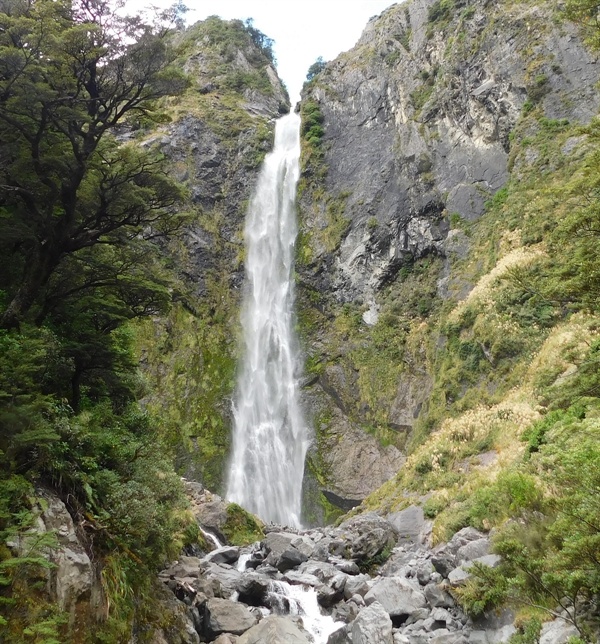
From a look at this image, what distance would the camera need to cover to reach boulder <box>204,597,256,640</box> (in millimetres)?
7947

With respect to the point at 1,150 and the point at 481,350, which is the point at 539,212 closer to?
the point at 481,350

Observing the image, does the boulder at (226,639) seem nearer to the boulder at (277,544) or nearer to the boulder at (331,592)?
the boulder at (331,592)

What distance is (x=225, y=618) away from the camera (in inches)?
321

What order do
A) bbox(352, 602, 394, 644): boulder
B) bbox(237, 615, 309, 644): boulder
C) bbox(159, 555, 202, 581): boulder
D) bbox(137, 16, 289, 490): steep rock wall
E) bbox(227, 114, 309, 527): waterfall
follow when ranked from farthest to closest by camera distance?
bbox(137, 16, 289, 490): steep rock wall, bbox(227, 114, 309, 527): waterfall, bbox(159, 555, 202, 581): boulder, bbox(352, 602, 394, 644): boulder, bbox(237, 615, 309, 644): boulder

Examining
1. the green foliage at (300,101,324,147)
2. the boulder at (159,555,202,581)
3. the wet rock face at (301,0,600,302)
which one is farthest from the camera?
the green foliage at (300,101,324,147)

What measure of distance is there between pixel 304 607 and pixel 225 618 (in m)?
2.22

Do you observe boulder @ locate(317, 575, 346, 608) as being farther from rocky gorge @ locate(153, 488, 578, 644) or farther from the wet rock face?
the wet rock face

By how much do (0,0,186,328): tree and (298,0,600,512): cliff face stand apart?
13949mm

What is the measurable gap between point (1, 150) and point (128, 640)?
366 inches

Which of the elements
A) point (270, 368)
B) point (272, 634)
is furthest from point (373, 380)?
point (272, 634)

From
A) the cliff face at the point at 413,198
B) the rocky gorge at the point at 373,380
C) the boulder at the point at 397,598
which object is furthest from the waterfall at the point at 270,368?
the boulder at the point at 397,598

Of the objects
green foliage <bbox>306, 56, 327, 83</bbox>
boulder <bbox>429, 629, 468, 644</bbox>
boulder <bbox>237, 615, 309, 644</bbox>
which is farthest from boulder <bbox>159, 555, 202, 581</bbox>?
green foliage <bbox>306, 56, 327, 83</bbox>

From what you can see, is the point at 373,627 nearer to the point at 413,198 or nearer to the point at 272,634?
the point at 272,634

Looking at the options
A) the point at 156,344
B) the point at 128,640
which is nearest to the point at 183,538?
the point at 128,640
